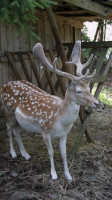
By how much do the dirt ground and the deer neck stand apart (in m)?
0.92

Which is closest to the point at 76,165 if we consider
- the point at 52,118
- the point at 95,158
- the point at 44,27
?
the point at 95,158

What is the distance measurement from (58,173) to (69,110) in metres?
1.11

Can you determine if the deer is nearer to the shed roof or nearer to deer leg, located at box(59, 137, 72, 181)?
deer leg, located at box(59, 137, 72, 181)

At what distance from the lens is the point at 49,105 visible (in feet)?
11.8

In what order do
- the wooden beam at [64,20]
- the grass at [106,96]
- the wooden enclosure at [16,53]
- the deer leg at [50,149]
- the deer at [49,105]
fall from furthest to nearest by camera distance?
the grass at [106,96] < the wooden beam at [64,20] < the wooden enclosure at [16,53] < the deer leg at [50,149] < the deer at [49,105]

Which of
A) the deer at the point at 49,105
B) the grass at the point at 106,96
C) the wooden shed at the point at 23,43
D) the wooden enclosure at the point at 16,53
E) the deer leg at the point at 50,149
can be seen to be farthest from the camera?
the grass at the point at 106,96

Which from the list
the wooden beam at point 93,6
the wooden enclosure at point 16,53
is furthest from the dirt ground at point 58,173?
the wooden beam at point 93,6

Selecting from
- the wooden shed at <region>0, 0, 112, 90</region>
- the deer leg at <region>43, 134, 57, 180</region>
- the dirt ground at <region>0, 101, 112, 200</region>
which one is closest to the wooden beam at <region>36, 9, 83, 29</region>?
the wooden shed at <region>0, 0, 112, 90</region>

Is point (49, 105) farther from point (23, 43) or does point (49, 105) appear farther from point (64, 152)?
point (23, 43)

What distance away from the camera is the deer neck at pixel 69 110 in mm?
3254

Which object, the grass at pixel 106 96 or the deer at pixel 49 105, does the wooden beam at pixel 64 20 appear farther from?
the grass at pixel 106 96

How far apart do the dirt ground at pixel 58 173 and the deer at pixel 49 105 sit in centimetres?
16

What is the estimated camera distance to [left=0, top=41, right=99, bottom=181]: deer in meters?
3.24

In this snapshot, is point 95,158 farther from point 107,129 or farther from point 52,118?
point 107,129
